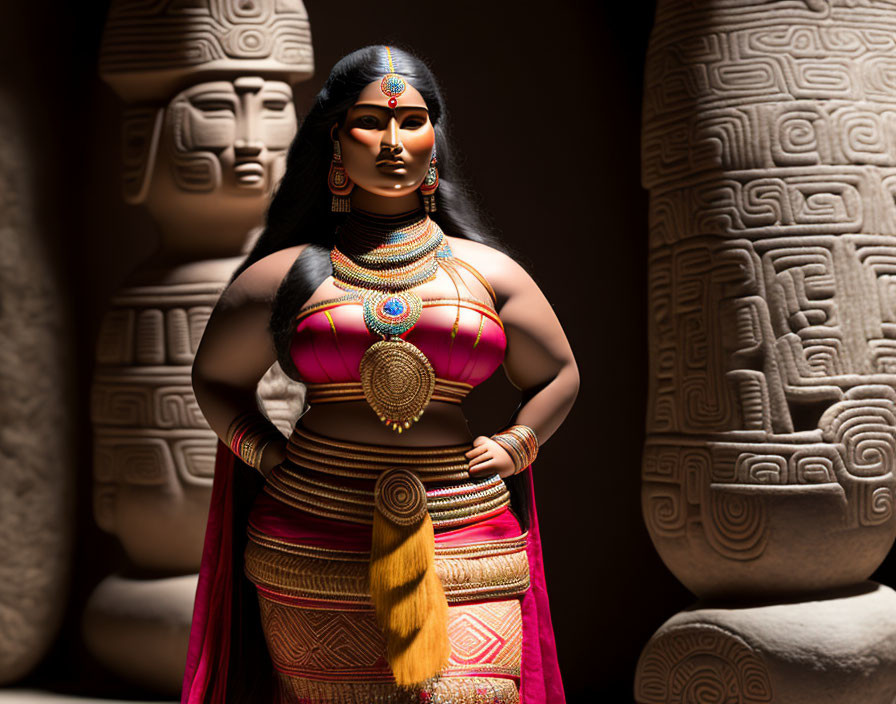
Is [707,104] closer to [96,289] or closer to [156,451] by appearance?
[156,451]

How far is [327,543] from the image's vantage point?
8.53 feet

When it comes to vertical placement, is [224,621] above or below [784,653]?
above

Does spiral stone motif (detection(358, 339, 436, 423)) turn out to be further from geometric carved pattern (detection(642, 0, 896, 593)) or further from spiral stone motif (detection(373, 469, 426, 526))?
geometric carved pattern (detection(642, 0, 896, 593))

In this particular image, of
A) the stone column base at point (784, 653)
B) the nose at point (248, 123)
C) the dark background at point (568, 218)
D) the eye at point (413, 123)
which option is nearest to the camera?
the eye at point (413, 123)

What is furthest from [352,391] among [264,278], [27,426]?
[27,426]

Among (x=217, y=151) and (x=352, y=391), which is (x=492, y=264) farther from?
(x=217, y=151)

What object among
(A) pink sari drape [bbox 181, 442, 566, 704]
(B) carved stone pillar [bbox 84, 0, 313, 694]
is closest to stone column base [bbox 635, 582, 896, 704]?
(A) pink sari drape [bbox 181, 442, 566, 704]

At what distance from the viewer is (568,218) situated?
4949 mm

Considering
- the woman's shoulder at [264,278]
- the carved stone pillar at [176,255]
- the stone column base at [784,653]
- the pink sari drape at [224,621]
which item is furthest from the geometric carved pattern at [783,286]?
the woman's shoulder at [264,278]

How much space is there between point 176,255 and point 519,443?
2.18 m

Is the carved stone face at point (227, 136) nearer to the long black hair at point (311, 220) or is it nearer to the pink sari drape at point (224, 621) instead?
the long black hair at point (311, 220)

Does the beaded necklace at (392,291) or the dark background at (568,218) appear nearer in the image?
the beaded necklace at (392,291)

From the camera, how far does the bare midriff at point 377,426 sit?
2648mm

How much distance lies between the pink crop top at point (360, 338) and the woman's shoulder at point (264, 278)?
0.40 ft
